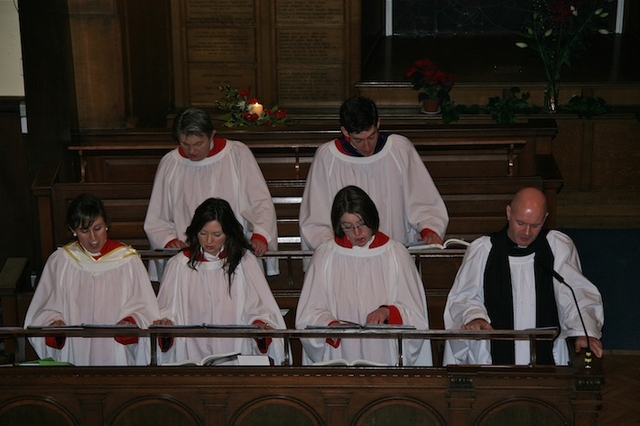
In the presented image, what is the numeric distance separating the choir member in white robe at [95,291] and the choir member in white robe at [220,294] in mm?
165

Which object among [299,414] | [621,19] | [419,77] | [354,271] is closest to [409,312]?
[354,271]

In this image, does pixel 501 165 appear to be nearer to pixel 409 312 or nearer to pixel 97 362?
pixel 409 312

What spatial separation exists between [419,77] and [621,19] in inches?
214

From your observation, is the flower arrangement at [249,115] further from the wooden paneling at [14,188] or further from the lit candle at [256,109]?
the wooden paneling at [14,188]

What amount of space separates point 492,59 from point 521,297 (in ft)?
27.8

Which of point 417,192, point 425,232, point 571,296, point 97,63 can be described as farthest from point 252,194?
point 97,63

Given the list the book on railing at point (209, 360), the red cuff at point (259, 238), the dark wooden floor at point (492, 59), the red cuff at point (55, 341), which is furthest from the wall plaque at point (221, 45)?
the book on railing at point (209, 360)

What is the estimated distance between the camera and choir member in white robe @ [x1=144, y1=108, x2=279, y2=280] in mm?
6805

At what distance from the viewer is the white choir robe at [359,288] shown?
5.55 m

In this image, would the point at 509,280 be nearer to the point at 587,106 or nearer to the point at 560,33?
the point at 587,106

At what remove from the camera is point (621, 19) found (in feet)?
49.5

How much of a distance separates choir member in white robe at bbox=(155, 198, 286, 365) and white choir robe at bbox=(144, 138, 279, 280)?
125 cm

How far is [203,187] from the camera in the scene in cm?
695

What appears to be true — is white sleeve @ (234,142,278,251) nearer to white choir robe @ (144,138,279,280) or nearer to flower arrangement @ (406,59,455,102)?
white choir robe @ (144,138,279,280)
